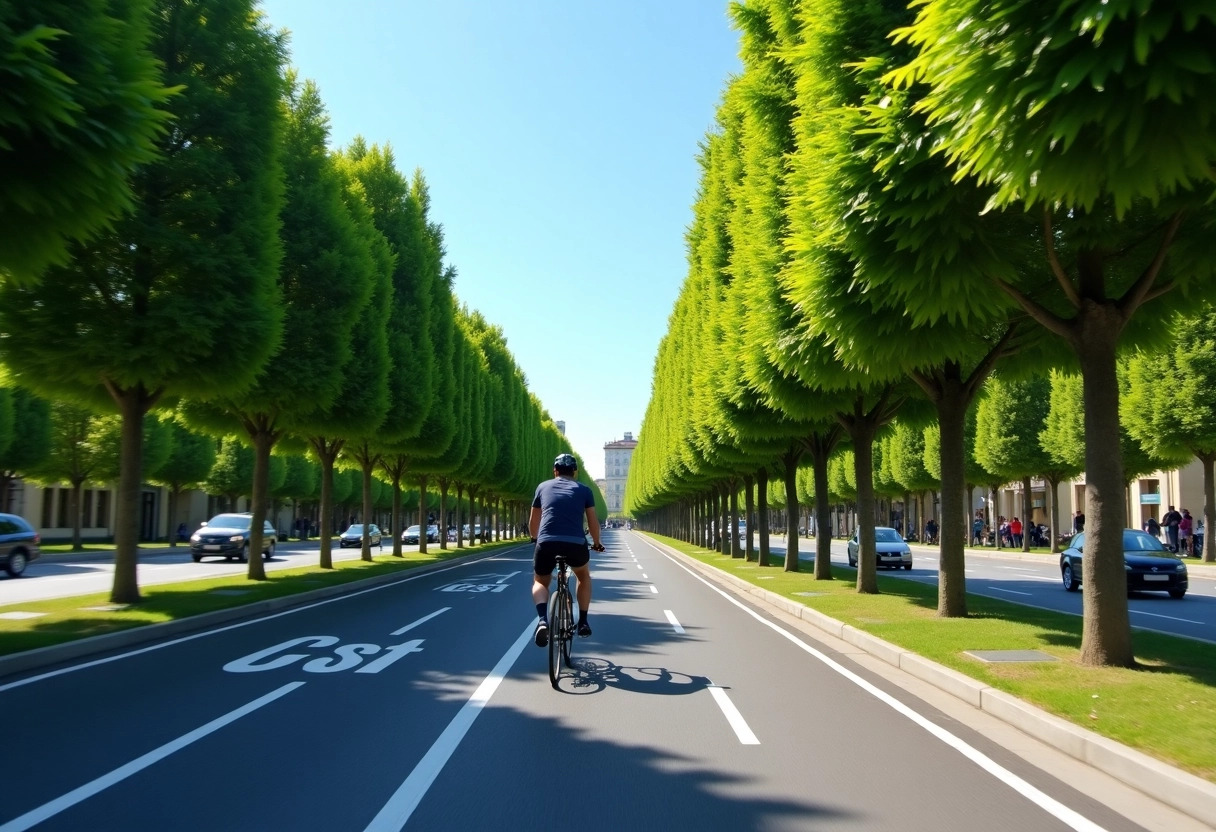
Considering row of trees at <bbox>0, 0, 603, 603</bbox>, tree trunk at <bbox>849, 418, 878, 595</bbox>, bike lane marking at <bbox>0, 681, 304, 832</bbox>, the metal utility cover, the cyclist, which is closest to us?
bike lane marking at <bbox>0, 681, 304, 832</bbox>

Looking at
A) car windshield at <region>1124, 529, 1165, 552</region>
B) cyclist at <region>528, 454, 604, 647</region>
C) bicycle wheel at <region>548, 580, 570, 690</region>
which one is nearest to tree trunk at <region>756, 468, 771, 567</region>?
car windshield at <region>1124, 529, 1165, 552</region>

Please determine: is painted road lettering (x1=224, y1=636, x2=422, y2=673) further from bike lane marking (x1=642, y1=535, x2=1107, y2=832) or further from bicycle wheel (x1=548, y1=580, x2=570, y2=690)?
bike lane marking (x1=642, y1=535, x2=1107, y2=832)

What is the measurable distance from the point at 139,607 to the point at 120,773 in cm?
1025

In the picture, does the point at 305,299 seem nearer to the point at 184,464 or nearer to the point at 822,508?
the point at 822,508

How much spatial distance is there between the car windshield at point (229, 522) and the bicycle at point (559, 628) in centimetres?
3118

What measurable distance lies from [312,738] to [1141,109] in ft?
23.2

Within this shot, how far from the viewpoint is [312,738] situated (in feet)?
21.0

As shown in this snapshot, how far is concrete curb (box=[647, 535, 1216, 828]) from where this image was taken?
4918 millimetres

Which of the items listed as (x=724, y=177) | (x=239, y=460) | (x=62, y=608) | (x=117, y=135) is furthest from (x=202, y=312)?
(x=239, y=460)

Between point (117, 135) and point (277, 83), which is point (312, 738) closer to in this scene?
point (117, 135)

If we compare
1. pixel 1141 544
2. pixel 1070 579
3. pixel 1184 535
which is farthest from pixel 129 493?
pixel 1184 535

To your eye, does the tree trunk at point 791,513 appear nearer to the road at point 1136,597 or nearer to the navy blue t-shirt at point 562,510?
the road at point 1136,597

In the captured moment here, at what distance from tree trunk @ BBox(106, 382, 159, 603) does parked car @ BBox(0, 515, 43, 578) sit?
11.8m

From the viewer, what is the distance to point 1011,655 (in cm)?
962
